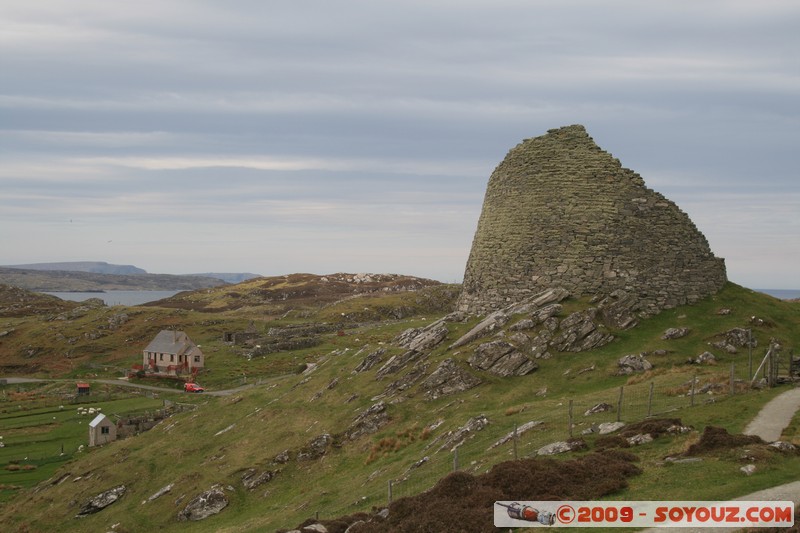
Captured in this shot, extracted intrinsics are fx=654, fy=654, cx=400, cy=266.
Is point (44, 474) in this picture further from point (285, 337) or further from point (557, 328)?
point (285, 337)

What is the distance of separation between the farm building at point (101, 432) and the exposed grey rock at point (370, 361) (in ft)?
91.4

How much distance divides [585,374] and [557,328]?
4090 millimetres

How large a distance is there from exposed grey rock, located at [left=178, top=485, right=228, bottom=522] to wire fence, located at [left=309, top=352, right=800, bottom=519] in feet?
31.3

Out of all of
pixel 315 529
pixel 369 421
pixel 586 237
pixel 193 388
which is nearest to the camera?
pixel 315 529

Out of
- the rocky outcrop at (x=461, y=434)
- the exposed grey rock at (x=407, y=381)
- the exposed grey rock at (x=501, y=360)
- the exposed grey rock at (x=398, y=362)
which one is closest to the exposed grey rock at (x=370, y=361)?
the exposed grey rock at (x=398, y=362)

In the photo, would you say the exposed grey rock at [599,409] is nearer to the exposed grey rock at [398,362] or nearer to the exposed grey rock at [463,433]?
the exposed grey rock at [463,433]

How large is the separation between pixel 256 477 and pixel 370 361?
12.3 m

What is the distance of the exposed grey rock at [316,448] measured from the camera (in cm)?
3588

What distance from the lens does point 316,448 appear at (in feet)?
119

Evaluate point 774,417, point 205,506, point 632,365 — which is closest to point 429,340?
point 632,365

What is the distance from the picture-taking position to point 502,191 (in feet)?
156

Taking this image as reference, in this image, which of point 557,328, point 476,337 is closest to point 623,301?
point 557,328

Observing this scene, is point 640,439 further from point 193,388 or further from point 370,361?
point 193,388

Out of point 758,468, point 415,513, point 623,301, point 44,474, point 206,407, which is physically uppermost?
point 623,301
